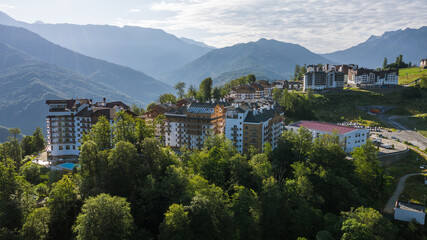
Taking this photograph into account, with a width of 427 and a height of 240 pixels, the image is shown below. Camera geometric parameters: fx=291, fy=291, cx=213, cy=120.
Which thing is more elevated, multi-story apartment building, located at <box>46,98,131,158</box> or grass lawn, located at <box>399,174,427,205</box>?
multi-story apartment building, located at <box>46,98,131,158</box>

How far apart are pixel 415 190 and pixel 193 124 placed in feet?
187

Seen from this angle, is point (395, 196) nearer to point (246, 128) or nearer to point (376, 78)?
point (246, 128)

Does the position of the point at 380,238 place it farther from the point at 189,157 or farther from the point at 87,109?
the point at 87,109

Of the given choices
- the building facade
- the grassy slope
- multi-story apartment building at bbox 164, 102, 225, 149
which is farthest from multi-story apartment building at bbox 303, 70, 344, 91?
the building facade

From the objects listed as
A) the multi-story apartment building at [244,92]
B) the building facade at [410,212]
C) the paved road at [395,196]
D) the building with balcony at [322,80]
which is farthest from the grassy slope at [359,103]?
the building facade at [410,212]

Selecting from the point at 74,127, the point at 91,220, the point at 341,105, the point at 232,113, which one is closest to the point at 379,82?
the point at 341,105

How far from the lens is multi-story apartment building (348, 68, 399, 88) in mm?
182625

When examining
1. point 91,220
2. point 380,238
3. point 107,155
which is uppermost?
point 107,155

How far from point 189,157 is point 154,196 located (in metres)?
21.5

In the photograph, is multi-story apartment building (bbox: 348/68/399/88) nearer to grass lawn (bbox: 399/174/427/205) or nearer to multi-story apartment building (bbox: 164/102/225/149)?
grass lawn (bbox: 399/174/427/205)

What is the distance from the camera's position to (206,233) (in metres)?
41.3

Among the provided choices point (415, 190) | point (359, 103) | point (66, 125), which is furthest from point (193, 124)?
point (359, 103)

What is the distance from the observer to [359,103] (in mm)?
148750

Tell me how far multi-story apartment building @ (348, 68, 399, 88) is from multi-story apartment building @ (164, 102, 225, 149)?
445 feet
